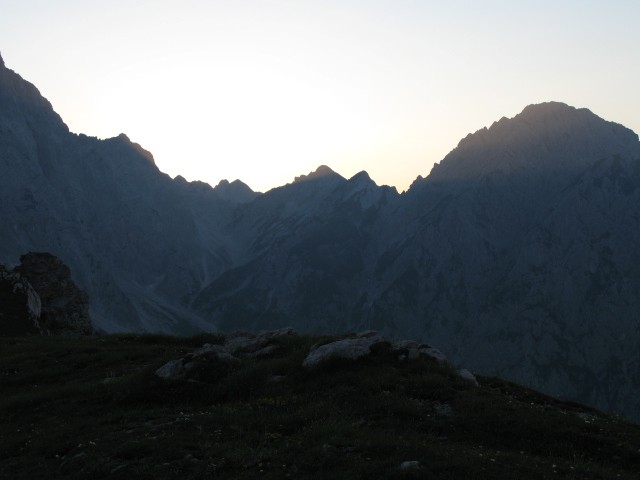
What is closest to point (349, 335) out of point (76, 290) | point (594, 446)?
point (594, 446)

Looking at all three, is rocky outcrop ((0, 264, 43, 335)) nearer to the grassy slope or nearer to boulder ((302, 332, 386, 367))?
the grassy slope

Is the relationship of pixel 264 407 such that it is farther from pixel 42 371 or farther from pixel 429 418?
pixel 42 371

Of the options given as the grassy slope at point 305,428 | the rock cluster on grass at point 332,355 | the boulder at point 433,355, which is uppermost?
the rock cluster on grass at point 332,355

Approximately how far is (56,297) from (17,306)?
11500 mm

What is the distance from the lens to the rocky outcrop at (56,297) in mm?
64125

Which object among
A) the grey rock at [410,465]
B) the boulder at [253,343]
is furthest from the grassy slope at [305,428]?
the boulder at [253,343]

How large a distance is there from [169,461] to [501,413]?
10729 mm

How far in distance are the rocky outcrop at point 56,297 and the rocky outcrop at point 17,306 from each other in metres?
1.94

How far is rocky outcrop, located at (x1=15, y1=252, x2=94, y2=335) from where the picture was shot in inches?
2525

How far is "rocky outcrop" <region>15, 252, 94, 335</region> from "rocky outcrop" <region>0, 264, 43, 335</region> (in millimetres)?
1936

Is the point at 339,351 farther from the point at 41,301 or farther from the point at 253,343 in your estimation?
the point at 41,301

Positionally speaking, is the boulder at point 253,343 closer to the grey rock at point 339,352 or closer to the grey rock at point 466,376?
the grey rock at point 339,352

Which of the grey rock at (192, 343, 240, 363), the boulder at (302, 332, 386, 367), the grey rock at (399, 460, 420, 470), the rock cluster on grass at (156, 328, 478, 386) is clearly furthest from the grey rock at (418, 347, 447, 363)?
the grey rock at (399, 460, 420, 470)

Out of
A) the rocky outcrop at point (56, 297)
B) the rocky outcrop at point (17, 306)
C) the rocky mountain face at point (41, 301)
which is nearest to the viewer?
the rocky outcrop at point (17, 306)
